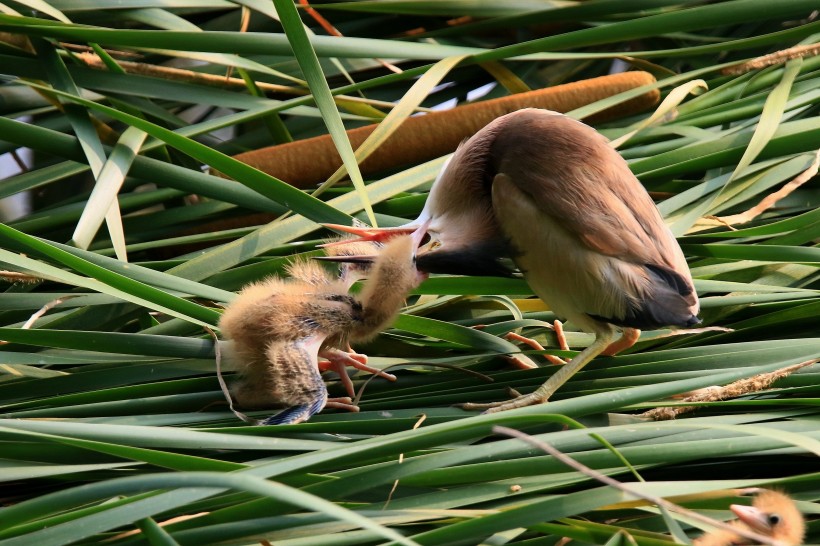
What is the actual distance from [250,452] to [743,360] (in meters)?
0.85

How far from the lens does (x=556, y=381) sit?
5.88ft

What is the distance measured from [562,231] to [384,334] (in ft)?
1.33

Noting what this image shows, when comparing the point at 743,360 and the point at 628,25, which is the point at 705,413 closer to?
the point at 743,360

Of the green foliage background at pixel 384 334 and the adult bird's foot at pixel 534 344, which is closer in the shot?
the green foliage background at pixel 384 334

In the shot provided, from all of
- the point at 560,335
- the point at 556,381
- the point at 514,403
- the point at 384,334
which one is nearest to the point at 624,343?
the point at 560,335

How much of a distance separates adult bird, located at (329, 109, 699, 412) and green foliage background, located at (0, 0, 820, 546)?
6 centimetres

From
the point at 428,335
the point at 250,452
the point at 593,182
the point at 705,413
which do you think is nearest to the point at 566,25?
the point at 593,182

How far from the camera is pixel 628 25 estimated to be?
229cm

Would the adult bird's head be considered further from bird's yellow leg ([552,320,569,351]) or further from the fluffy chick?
the fluffy chick

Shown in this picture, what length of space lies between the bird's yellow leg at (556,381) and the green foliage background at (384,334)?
3 centimetres

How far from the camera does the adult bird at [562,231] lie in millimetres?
1797

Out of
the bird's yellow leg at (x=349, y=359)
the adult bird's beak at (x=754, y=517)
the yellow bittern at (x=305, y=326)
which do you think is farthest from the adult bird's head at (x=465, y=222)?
the adult bird's beak at (x=754, y=517)

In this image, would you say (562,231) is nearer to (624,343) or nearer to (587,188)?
(587,188)

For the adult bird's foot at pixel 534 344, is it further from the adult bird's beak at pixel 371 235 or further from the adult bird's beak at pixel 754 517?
the adult bird's beak at pixel 754 517
